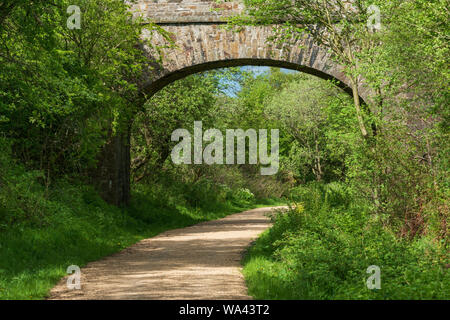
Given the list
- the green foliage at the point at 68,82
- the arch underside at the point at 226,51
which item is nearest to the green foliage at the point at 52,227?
the green foliage at the point at 68,82

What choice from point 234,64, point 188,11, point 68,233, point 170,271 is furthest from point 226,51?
point 170,271

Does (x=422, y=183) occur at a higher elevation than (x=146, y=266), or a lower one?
higher

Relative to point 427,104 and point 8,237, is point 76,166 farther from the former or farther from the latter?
point 427,104

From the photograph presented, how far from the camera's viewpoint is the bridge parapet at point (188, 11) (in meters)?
15.2

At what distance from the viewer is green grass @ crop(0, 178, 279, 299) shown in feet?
26.0

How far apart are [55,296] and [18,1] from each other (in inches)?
176

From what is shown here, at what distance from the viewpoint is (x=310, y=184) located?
13.1 m

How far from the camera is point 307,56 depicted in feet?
48.7

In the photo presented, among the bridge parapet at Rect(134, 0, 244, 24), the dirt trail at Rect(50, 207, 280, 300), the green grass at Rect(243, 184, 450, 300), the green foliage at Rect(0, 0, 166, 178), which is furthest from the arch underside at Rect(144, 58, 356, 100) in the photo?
the green grass at Rect(243, 184, 450, 300)

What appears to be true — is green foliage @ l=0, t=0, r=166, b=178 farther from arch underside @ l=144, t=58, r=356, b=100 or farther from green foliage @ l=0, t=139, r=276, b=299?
green foliage @ l=0, t=139, r=276, b=299

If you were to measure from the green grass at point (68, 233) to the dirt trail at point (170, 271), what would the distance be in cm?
31

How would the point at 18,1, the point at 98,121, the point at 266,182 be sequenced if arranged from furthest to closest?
the point at 266,182 < the point at 98,121 < the point at 18,1

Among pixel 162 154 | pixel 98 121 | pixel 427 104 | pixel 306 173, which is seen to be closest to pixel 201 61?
pixel 98 121

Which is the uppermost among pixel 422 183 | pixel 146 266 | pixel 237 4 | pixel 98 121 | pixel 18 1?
pixel 237 4
